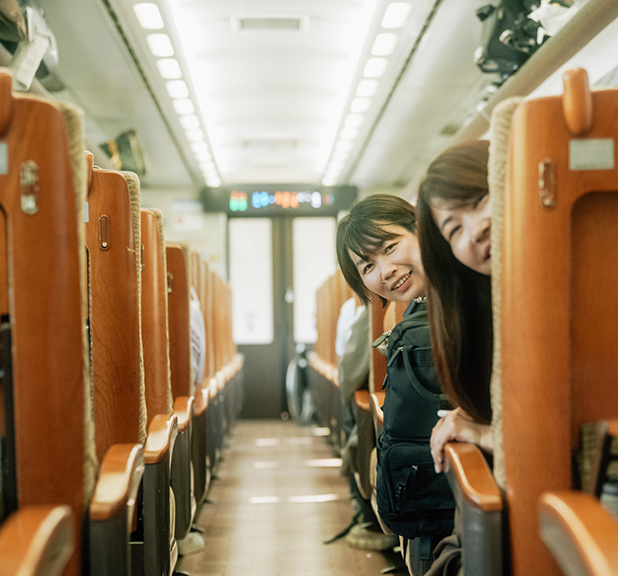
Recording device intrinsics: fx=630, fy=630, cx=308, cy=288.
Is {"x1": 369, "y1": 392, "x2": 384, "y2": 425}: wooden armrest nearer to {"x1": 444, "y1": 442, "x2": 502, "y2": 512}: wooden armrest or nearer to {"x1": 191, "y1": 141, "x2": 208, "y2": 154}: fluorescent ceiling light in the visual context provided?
{"x1": 444, "y1": 442, "x2": 502, "y2": 512}: wooden armrest

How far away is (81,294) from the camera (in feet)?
3.48

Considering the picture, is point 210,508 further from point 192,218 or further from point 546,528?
point 192,218

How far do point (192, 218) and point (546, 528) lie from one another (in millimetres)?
7241

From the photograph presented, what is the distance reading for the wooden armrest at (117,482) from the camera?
1078 millimetres

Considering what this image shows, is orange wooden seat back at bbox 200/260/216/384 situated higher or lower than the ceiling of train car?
lower

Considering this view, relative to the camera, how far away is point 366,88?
4871 mm

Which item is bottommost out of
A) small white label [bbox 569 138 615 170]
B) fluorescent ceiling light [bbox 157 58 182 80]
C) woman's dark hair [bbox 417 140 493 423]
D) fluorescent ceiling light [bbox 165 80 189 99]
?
woman's dark hair [bbox 417 140 493 423]

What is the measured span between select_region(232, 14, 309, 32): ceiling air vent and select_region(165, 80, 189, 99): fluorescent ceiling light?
0.74 m

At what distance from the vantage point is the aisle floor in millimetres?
2787

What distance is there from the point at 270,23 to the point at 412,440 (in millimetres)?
3281

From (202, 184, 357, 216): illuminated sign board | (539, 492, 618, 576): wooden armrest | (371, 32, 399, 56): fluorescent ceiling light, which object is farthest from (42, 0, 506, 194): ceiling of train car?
(539, 492, 618, 576): wooden armrest

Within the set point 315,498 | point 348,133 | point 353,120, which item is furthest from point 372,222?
point 348,133

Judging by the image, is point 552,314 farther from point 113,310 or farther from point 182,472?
point 182,472

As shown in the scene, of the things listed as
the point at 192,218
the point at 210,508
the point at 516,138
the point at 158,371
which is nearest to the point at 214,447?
the point at 210,508
